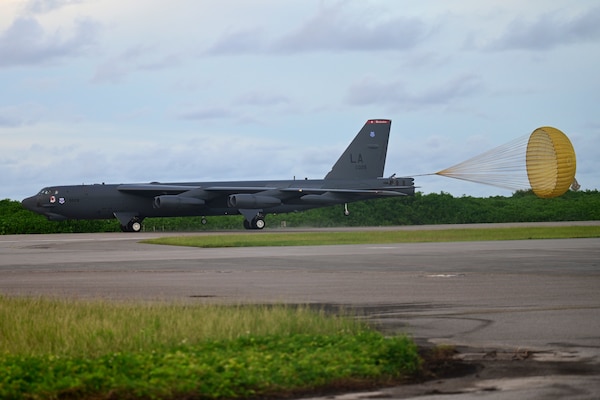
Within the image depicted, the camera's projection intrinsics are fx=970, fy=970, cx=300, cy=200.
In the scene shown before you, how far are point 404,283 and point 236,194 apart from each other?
118ft

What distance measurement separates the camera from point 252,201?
50250mm

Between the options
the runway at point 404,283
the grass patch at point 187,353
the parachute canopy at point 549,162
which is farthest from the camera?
the parachute canopy at point 549,162

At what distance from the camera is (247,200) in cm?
5025

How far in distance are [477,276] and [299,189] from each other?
33788 mm

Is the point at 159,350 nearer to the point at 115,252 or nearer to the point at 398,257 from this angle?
the point at 398,257

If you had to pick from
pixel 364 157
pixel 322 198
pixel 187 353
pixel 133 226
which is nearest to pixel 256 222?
pixel 322 198

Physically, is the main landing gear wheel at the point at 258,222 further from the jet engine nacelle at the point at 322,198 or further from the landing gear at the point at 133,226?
the landing gear at the point at 133,226

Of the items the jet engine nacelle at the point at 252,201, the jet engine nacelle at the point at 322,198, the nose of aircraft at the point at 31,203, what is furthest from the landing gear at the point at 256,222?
the nose of aircraft at the point at 31,203

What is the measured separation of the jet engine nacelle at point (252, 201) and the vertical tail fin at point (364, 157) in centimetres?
515

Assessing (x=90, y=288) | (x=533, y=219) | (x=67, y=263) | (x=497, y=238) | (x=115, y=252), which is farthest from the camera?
(x=533, y=219)

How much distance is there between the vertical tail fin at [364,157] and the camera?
178ft

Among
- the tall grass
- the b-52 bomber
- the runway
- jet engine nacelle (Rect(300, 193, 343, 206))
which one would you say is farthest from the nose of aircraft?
the tall grass

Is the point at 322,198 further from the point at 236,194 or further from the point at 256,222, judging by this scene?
the point at 236,194

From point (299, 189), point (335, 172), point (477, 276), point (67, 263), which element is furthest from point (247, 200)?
point (477, 276)
